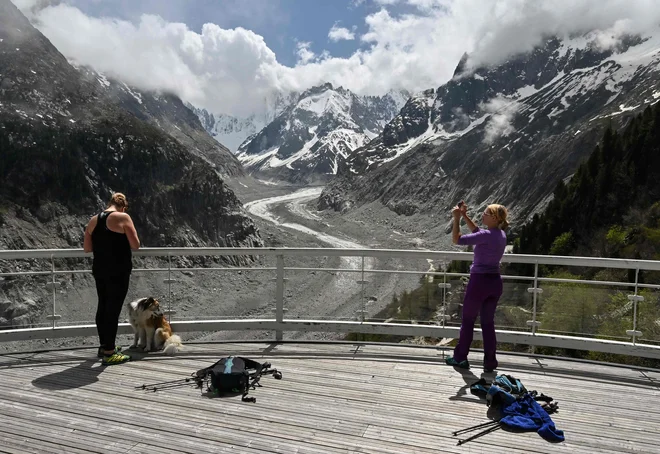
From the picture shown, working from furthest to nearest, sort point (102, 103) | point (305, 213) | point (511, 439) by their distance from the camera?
point (305, 213)
point (102, 103)
point (511, 439)

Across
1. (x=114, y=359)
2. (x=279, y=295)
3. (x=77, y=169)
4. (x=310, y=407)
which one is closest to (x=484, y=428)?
(x=310, y=407)

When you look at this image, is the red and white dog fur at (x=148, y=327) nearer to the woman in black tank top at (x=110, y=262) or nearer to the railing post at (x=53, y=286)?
the woman in black tank top at (x=110, y=262)

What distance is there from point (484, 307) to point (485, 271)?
48 cm

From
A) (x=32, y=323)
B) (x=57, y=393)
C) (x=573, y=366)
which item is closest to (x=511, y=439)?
(x=573, y=366)

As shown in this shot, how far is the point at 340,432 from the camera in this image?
14.9 ft

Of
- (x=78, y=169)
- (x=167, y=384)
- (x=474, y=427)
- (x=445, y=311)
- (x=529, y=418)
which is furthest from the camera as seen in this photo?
(x=78, y=169)

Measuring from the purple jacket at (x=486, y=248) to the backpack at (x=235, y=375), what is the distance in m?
2.72

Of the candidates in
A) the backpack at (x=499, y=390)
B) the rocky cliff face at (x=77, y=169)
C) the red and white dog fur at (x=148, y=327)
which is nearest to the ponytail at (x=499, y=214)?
the backpack at (x=499, y=390)

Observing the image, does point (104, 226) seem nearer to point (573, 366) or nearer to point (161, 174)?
point (573, 366)

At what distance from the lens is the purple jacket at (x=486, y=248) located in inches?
229

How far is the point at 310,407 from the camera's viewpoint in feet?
16.7

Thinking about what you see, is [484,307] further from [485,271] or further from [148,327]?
[148,327]

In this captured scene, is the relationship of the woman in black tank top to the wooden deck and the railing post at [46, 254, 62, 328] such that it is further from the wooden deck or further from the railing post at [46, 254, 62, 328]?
the railing post at [46, 254, 62, 328]

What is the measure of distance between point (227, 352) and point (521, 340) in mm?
4234
